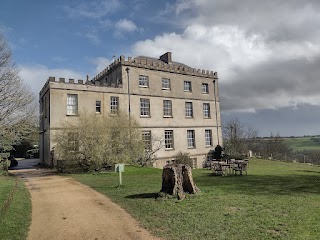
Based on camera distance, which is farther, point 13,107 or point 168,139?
point 168,139

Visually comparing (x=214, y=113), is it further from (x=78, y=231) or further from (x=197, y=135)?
(x=78, y=231)

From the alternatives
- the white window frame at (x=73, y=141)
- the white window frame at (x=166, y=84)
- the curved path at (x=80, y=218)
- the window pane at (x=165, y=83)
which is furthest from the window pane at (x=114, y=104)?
the curved path at (x=80, y=218)

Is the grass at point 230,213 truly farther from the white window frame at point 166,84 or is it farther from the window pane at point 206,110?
the window pane at point 206,110

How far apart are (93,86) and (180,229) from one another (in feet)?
73.2

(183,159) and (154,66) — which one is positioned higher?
(154,66)

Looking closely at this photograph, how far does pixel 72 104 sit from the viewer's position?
26.3 m

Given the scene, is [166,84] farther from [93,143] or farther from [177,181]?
[177,181]

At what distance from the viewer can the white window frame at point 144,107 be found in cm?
3122

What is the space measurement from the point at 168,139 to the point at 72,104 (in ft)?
39.4

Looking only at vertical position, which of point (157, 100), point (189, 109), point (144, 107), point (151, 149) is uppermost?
point (157, 100)

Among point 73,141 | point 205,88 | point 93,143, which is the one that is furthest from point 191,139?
point 73,141

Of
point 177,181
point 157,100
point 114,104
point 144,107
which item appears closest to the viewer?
point 177,181

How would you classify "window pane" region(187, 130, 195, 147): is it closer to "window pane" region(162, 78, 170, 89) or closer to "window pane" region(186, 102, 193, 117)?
"window pane" region(186, 102, 193, 117)

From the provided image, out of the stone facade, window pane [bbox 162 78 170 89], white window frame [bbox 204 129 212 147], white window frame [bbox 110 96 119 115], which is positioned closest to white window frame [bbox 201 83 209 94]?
the stone facade
